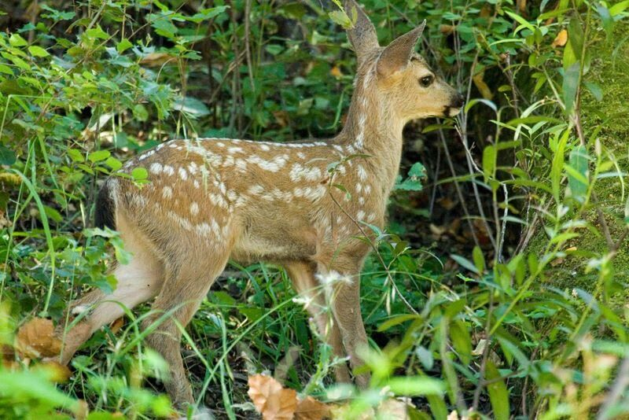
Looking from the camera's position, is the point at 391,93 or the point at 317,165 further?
the point at 391,93

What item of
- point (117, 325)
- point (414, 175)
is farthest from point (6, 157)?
point (414, 175)

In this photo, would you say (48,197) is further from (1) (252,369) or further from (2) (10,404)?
(2) (10,404)

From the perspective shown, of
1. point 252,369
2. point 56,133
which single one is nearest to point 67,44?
point 56,133

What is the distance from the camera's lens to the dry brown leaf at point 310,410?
3.88 m

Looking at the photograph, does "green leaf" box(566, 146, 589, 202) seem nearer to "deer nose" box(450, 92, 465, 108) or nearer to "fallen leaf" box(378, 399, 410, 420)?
"fallen leaf" box(378, 399, 410, 420)

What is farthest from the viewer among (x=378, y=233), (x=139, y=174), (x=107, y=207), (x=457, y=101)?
(x=457, y=101)

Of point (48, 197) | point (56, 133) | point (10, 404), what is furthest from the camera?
point (48, 197)

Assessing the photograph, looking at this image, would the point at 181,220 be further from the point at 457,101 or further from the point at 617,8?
the point at 617,8

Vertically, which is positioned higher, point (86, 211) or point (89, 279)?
point (89, 279)

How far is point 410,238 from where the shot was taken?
7.89 meters

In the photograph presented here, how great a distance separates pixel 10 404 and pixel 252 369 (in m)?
2.19

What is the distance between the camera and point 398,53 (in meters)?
5.76

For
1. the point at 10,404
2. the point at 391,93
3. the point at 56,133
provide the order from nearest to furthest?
the point at 10,404 → the point at 56,133 → the point at 391,93

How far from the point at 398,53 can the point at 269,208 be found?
4.01 feet
